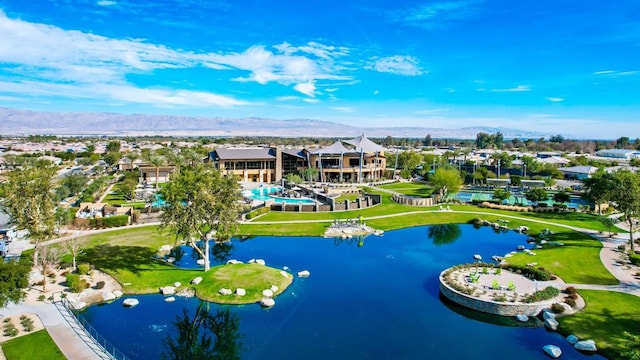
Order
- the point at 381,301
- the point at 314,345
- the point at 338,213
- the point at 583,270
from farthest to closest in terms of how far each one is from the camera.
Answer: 1. the point at 338,213
2. the point at 583,270
3. the point at 381,301
4. the point at 314,345

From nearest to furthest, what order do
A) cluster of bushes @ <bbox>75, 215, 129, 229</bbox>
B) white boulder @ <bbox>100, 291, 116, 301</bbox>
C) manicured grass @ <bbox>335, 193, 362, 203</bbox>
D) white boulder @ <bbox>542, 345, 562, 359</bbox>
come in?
white boulder @ <bbox>542, 345, 562, 359</bbox> < white boulder @ <bbox>100, 291, 116, 301</bbox> < cluster of bushes @ <bbox>75, 215, 129, 229</bbox> < manicured grass @ <bbox>335, 193, 362, 203</bbox>

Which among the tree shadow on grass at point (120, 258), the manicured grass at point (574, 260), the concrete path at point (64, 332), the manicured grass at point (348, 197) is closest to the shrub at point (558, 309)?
the manicured grass at point (574, 260)

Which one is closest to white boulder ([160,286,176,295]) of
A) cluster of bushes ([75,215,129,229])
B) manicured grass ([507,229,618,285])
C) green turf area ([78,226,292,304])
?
green turf area ([78,226,292,304])

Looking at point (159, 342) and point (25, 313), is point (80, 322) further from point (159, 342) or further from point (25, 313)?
point (159, 342)

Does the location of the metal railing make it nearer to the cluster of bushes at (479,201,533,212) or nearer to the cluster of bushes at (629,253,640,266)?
the cluster of bushes at (629,253,640,266)

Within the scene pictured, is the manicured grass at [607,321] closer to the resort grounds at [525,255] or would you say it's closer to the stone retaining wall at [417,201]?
the resort grounds at [525,255]

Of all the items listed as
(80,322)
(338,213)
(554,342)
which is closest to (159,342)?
(80,322)

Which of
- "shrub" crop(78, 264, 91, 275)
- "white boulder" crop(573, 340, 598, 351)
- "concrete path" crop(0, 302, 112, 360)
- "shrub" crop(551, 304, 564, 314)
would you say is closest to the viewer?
"concrete path" crop(0, 302, 112, 360)
